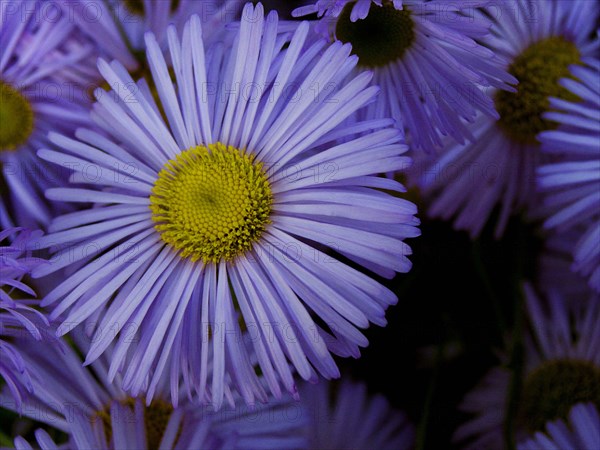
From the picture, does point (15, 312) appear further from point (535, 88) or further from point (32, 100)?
point (535, 88)

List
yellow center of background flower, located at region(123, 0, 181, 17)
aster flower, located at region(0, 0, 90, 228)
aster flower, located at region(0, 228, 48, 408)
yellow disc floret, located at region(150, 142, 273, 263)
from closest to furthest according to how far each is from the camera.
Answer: aster flower, located at region(0, 228, 48, 408) → yellow disc floret, located at region(150, 142, 273, 263) → aster flower, located at region(0, 0, 90, 228) → yellow center of background flower, located at region(123, 0, 181, 17)

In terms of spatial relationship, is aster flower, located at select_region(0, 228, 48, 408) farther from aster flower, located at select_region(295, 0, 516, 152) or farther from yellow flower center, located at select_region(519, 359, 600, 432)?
yellow flower center, located at select_region(519, 359, 600, 432)

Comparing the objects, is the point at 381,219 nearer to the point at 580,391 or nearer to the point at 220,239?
the point at 220,239

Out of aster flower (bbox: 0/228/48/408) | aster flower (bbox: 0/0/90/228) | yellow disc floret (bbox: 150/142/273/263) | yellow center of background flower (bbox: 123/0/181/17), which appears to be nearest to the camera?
aster flower (bbox: 0/228/48/408)

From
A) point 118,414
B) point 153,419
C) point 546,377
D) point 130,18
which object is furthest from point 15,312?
point 546,377

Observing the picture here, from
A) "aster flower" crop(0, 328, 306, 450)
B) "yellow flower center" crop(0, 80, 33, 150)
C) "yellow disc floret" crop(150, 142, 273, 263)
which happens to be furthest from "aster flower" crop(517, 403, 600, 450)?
"yellow flower center" crop(0, 80, 33, 150)
